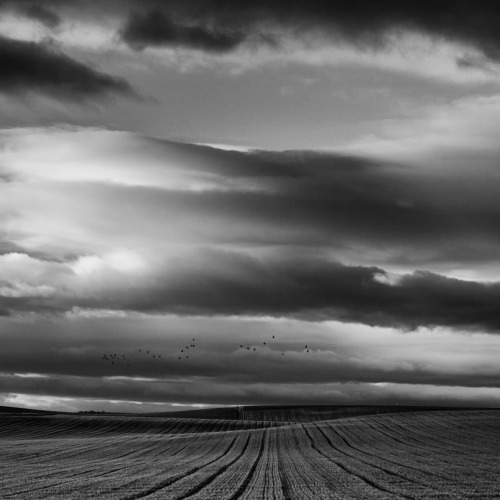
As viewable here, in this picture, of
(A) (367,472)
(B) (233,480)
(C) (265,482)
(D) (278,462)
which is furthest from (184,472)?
(D) (278,462)

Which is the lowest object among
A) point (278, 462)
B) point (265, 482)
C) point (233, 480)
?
point (278, 462)

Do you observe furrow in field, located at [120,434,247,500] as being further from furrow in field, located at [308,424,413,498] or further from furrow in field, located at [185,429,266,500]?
furrow in field, located at [308,424,413,498]

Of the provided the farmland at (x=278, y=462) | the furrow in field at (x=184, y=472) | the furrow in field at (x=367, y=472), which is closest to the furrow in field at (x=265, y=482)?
the farmland at (x=278, y=462)

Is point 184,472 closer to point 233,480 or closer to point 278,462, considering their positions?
point 233,480

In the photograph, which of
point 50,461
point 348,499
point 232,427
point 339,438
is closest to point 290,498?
point 348,499

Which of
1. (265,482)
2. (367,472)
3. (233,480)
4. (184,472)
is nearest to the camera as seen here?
(265,482)

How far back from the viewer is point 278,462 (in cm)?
6275

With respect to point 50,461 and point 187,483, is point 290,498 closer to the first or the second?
point 187,483

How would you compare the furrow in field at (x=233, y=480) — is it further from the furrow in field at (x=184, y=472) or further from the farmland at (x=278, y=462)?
the furrow in field at (x=184, y=472)

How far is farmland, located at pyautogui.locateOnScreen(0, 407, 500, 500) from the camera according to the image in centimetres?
4009

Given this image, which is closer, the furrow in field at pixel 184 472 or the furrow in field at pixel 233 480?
the furrow in field at pixel 233 480

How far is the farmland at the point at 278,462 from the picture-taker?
40094 millimetres

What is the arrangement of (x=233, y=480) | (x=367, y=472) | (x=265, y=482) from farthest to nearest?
(x=367, y=472), (x=233, y=480), (x=265, y=482)

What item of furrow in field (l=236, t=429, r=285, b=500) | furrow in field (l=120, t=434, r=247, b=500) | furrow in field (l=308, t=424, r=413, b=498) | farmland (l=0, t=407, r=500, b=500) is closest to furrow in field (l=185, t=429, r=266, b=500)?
farmland (l=0, t=407, r=500, b=500)
